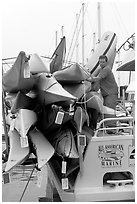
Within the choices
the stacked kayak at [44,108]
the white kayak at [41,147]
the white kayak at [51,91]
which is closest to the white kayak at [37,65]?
the stacked kayak at [44,108]

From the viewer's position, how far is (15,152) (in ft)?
11.2

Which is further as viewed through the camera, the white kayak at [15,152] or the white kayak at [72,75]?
the white kayak at [72,75]

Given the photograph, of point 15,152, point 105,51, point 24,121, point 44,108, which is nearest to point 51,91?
point 44,108

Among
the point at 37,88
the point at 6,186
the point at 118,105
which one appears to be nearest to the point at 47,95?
the point at 37,88

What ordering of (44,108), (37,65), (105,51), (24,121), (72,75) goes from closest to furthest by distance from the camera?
(24,121) < (72,75) < (44,108) < (37,65) < (105,51)

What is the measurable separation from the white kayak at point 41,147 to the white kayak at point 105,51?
7.51ft

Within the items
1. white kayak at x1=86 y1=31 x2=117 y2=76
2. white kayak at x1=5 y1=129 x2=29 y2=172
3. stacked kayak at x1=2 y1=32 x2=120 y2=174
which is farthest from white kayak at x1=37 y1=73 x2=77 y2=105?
white kayak at x1=86 y1=31 x2=117 y2=76

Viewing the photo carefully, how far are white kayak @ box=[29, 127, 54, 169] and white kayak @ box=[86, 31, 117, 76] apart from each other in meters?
2.29

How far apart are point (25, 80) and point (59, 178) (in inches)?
52.8

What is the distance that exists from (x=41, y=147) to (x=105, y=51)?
10.2ft

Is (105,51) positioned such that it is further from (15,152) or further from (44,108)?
(15,152)

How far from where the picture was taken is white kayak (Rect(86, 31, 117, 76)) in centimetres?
567

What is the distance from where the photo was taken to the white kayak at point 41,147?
3338mm

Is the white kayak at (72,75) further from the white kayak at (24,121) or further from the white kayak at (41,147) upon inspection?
the white kayak at (41,147)
